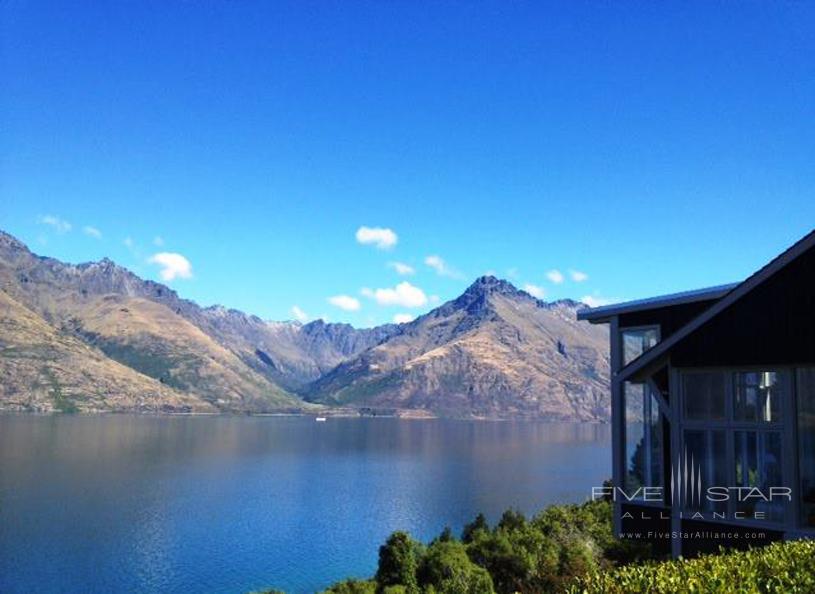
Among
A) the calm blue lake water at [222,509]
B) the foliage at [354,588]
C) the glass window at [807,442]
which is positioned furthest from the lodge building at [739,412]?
the calm blue lake water at [222,509]

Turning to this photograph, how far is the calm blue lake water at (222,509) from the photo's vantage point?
68125mm

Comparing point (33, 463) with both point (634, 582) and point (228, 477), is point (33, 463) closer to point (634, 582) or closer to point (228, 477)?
point (228, 477)

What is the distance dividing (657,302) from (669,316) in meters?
0.55

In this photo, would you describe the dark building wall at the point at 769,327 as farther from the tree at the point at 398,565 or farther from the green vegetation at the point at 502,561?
the tree at the point at 398,565

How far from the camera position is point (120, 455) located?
167000 millimetres

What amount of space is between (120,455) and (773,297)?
173 metres

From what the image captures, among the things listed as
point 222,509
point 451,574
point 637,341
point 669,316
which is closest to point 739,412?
point 669,316

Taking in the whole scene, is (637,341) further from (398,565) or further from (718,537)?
(398,565)

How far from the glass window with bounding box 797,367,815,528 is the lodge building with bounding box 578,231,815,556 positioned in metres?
0.02

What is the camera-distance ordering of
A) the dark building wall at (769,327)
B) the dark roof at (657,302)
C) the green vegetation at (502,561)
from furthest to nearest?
the green vegetation at (502,561), the dark roof at (657,302), the dark building wall at (769,327)

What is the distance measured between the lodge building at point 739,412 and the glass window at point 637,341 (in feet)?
3.25

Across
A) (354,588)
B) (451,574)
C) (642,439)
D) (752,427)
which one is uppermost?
(752,427)

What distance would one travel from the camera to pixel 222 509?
331 ft

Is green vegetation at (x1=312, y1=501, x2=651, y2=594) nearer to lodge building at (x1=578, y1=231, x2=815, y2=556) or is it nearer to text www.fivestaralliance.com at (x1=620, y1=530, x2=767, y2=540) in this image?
text www.fivestaralliance.com at (x1=620, y1=530, x2=767, y2=540)
